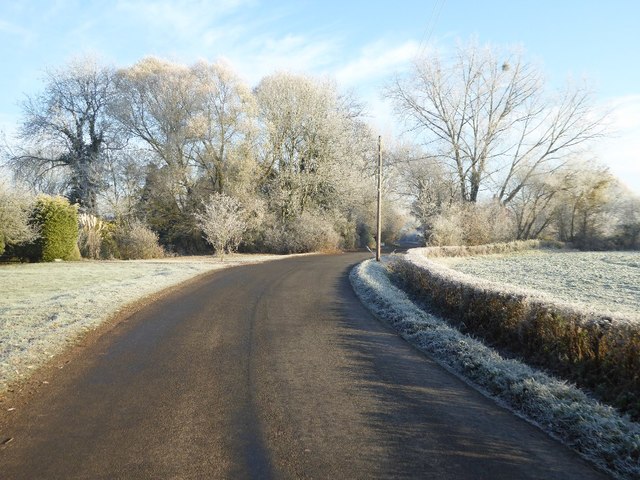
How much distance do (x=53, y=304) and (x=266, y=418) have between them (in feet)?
25.7

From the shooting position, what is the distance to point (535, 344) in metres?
6.71

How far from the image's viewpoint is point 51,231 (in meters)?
23.4

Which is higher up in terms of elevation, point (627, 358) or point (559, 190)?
point (559, 190)

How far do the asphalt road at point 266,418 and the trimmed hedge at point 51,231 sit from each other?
1869 cm

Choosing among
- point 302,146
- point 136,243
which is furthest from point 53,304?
point 302,146

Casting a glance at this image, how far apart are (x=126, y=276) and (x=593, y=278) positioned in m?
17.8

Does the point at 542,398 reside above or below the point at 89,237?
below

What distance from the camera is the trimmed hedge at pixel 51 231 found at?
23.1m

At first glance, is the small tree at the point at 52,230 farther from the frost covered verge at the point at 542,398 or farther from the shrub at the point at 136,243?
the frost covered verge at the point at 542,398

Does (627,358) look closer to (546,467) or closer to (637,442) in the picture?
(637,442)

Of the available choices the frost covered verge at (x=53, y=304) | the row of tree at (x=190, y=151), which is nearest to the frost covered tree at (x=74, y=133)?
the row of tree at (x=190, y=151)

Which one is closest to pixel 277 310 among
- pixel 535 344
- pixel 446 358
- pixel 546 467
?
pixel 446 358

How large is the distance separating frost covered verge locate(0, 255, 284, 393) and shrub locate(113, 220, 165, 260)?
8.72 meters

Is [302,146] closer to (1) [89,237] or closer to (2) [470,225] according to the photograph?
(2) [470,225]
